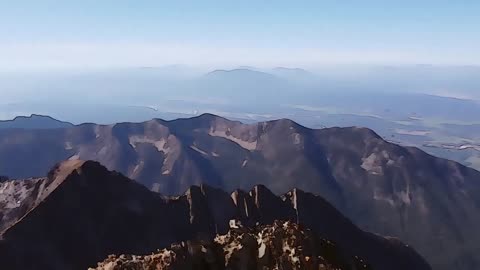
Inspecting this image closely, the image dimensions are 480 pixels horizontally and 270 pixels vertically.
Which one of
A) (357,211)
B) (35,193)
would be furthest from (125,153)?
(35,193)

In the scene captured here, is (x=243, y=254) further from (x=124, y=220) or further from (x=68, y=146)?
(x=68, y=146)

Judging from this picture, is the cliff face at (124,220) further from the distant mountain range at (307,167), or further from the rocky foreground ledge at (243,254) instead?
the distant mountain range at (307,167)

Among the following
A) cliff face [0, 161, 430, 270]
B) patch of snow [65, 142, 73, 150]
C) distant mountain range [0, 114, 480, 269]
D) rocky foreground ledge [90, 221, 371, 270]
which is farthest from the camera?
patch of snow [65, 142, 73, 150]

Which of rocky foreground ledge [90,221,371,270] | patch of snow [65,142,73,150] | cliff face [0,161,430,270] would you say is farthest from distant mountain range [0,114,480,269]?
rocky foreground ledge [90,221,371,270]

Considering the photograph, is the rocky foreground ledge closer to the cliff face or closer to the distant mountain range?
the cliff face

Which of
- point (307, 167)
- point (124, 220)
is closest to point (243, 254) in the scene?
point (124, 220)

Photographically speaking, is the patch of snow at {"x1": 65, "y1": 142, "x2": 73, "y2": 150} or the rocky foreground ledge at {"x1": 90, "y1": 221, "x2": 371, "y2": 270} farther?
the patch of snow at {"x1": 65, "y1": 142, "x2": 73, "y2": 150}
